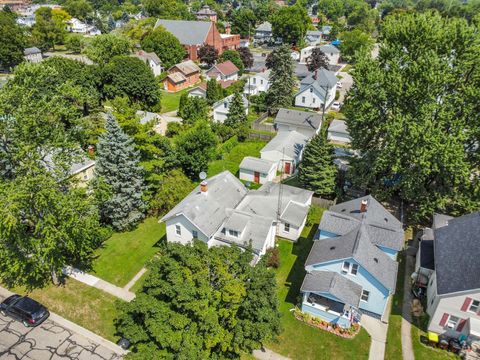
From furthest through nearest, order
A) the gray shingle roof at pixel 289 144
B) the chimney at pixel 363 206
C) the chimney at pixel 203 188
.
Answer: the gray shingle roof at pixel 289 144, the chimney at pixel 203 188, the chimney at pixel 363 206

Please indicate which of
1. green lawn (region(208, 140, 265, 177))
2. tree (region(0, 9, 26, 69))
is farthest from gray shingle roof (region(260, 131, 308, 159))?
tree (region(0, 9, 26, 69))

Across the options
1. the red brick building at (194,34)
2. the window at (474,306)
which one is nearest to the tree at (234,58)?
the red brick building at (194,34)

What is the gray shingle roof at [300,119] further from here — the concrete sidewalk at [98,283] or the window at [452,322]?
the concrete sidewalk at [98,283]

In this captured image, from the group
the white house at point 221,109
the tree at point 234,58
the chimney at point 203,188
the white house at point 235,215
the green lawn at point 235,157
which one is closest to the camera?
the white house at point 235,215

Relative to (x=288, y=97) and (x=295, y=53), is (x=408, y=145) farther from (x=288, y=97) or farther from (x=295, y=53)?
(x=295, y=53)

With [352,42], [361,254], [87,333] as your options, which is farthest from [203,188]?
[352,42]

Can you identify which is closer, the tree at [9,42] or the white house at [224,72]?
the white house at [224,72]

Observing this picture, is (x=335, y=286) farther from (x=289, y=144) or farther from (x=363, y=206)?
(x=289, y=144)
